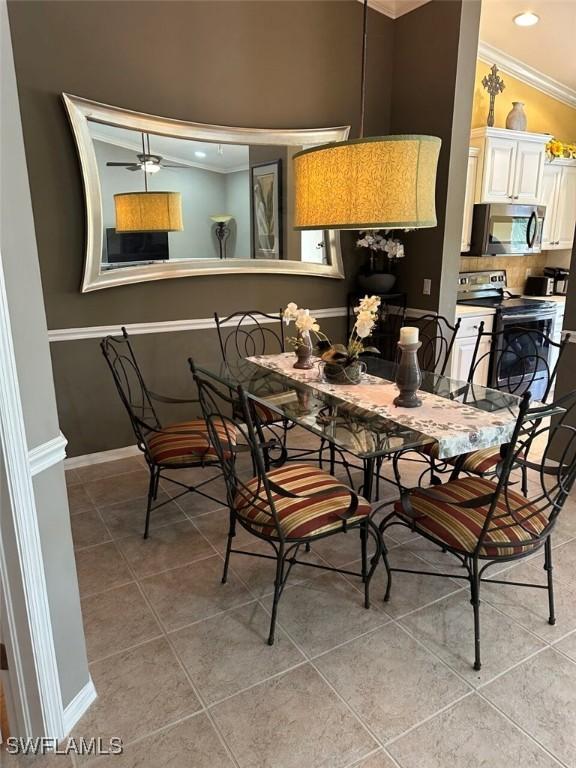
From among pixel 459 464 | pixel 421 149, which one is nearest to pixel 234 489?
pixel 459 464

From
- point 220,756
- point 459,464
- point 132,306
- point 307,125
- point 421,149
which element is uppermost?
point 307,125

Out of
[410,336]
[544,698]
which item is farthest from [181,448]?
[544,698]

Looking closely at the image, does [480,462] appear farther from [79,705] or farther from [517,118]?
[517,118]

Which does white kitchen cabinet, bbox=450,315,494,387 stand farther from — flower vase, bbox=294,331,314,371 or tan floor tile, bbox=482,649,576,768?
tan floor tile, bbox=482,649,576,768

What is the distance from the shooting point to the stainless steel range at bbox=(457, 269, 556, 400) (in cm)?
463

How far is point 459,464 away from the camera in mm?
2609

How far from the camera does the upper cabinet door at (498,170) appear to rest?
4617 mm

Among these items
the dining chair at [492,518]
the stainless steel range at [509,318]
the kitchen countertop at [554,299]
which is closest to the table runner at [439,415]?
the dining chair at [492,518]

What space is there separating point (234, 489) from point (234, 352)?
195cm

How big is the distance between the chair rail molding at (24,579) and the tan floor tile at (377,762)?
898mm

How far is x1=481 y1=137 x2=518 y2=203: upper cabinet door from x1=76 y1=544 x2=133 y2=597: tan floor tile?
13.5 ft

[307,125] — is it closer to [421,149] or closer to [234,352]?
[234,352]

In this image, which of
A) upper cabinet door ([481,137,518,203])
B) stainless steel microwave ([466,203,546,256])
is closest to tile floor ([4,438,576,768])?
stainless steel microwave ([466,203,546,256])

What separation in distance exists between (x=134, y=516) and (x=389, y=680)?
164 centimetres
